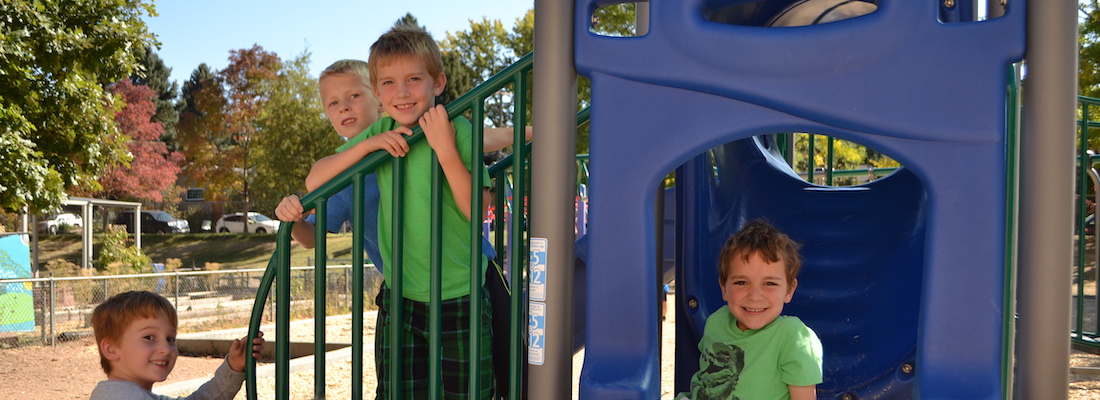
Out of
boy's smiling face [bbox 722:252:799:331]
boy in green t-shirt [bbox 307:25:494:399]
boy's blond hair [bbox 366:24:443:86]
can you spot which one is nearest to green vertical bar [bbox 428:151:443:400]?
boy in green t-shirt [bbox 307:25:494:399]

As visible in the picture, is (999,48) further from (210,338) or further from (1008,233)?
(210,338)

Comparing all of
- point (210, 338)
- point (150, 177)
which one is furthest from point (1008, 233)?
point (150, 177)

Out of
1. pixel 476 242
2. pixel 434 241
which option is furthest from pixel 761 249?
pixel 434 241

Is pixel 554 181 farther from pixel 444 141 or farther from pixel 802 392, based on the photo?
pixel 802 392

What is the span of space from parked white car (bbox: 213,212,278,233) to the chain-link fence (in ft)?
59.6

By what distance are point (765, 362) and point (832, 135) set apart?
59cm

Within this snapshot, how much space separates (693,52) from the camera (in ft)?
6.41

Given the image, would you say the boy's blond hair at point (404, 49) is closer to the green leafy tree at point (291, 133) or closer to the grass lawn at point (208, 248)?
the green leafy tree at point (291, 133)

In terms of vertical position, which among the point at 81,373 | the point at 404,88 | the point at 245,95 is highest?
the point at 245,95

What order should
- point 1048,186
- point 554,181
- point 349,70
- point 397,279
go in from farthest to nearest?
1. point 349,70
2. point 397,279
3. point 554,181
4. point 1048,186

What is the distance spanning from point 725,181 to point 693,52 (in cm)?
130

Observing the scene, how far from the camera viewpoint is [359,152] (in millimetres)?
2348

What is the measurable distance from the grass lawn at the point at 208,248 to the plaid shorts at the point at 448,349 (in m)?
20.3

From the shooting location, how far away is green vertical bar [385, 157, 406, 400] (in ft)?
7.33
